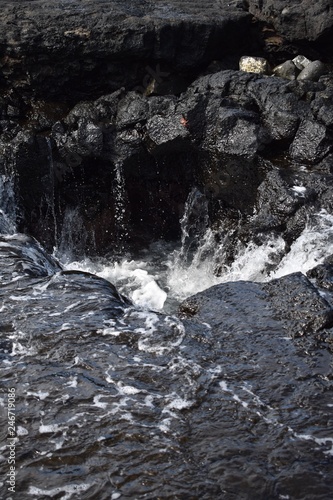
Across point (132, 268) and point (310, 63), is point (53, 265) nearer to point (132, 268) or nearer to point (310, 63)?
point (132, 268)

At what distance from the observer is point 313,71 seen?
11.6 m

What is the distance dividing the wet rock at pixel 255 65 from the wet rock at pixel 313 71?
70 cm

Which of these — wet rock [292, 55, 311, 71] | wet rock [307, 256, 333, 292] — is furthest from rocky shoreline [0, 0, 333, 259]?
wet rock [307, 256, 333, 292]

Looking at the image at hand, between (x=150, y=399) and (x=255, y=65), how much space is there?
26.1ft

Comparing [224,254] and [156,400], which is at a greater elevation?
[156,400]

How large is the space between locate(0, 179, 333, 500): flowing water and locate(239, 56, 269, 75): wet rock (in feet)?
19.6

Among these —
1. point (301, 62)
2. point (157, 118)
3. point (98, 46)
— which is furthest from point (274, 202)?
point (98, 46)

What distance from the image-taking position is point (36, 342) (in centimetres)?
662

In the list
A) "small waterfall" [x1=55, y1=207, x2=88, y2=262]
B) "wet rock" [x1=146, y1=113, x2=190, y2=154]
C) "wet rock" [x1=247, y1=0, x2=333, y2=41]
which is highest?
"wet rock" [x1=247, y1=0, x2=333, y2=41]

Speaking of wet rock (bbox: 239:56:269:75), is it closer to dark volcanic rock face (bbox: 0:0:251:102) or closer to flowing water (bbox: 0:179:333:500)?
dark volcanic rock face (bbox: 0:0:251:102)

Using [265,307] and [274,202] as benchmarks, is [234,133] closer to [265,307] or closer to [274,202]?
[274,202]

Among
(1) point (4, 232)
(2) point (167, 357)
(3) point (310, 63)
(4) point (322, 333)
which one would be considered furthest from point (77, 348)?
(3) point (310, 63)

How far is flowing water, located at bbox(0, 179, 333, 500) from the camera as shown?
5.03m

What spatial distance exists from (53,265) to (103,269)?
172cm
